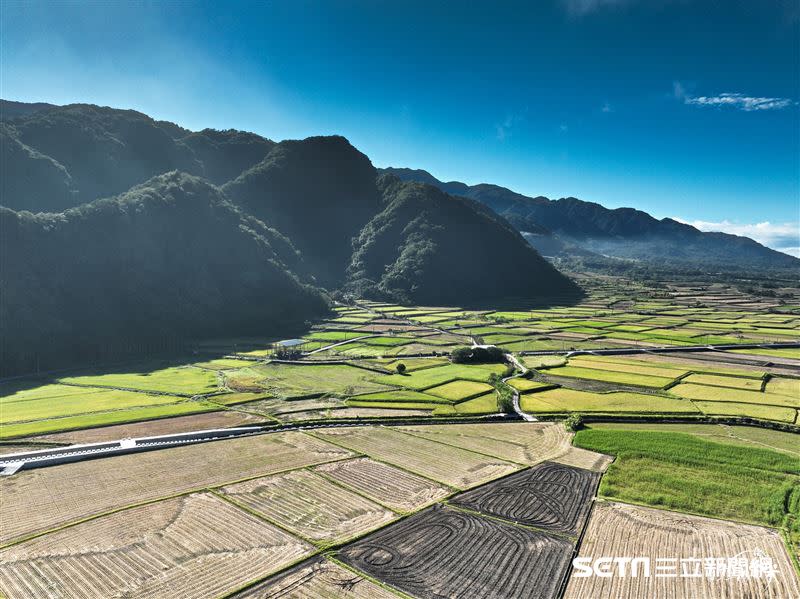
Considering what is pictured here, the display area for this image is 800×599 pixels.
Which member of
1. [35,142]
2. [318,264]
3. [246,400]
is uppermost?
[35,142]

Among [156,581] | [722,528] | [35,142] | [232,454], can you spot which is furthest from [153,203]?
[722,528]

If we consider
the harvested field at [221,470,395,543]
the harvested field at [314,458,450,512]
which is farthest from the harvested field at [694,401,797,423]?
the harvested field at [221,470,395,543]

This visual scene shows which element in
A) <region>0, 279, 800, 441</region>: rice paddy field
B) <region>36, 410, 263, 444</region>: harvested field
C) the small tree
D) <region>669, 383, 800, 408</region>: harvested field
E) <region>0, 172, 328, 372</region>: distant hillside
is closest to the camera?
<region>36, 410, 263, 444</region>: harvested field

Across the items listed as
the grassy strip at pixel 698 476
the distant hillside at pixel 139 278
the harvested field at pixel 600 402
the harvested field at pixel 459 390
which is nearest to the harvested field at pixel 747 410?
the harvested field at pixel 600 402

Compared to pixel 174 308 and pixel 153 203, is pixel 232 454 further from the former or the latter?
pixel 153 203

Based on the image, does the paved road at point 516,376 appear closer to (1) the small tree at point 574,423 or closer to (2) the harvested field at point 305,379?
(1) the small tree at point 574,423

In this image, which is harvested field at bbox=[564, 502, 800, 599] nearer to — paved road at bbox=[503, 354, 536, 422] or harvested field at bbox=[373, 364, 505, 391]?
paved road at bbox=[503, 354, 536, 422]
